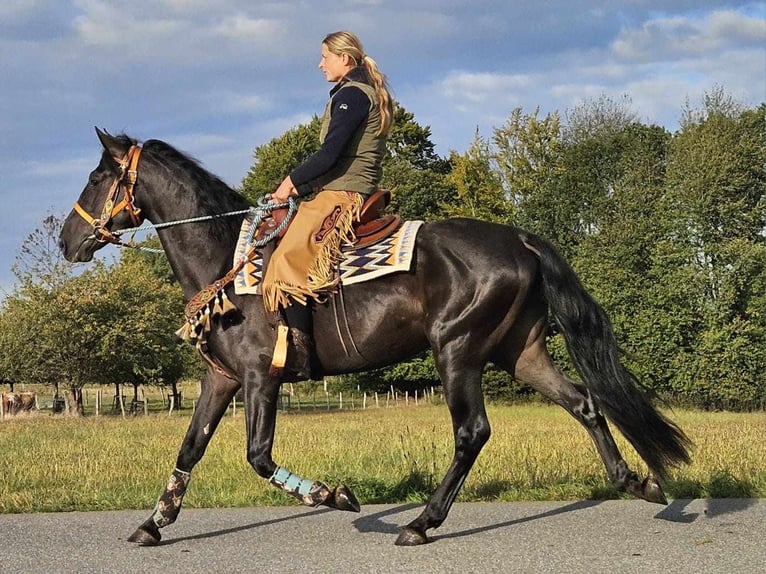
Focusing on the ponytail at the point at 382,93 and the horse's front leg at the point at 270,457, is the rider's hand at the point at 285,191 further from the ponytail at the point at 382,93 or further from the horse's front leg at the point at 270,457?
the horse's front leg at the point at 270,457

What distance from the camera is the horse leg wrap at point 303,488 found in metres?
5.68

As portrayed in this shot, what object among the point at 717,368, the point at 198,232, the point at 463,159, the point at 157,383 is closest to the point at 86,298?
the point at 157,383

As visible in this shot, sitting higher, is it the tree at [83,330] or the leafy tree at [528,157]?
the leafy tree at [528,157]

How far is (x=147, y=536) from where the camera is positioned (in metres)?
6.00

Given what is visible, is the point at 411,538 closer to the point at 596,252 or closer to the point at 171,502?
the point at 171,502

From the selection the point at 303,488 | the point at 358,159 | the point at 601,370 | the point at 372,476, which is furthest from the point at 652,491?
the point at 372,476

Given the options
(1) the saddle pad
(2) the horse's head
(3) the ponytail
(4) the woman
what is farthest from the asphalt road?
(3) the ponytail

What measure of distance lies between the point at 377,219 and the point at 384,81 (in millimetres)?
999

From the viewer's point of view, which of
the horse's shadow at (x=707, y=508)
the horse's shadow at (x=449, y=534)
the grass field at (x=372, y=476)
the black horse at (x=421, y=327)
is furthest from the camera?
the grass field at (x=372, y=476)

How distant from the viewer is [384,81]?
6.47 metres

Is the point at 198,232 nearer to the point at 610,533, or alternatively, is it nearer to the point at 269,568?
the point at 269,568

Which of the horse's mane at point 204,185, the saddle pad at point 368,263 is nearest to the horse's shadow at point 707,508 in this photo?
the saddle pad at point 368,263

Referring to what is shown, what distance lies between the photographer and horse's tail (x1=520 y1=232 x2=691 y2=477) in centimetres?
627

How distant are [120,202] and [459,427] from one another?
3026 mm
